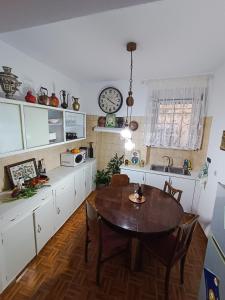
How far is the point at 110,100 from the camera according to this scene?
3574mm

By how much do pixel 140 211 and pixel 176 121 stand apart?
2.09 meters

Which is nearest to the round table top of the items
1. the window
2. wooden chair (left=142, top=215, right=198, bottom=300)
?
wooden chair (left=142, top=215, right=198, bottom=300)

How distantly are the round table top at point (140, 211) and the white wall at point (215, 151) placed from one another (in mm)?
770

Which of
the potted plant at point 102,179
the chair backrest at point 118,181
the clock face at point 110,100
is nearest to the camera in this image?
the chair backrest at point 118,181

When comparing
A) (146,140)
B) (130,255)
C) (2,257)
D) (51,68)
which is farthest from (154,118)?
(2,257)

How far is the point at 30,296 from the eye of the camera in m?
1.59

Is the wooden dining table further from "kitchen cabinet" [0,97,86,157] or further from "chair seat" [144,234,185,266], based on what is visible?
"kitchen cabinet" [0,97,86,157]

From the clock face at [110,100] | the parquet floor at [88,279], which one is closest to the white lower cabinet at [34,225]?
the parquet floor at [88,279]

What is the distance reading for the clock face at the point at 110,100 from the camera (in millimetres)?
3492

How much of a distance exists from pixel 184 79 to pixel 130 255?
309 centimetres

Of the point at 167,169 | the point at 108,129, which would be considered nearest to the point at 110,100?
the point at 108,129

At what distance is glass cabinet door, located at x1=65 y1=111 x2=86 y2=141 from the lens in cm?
304

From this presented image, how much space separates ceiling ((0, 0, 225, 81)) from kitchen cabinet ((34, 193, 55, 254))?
1.97 m

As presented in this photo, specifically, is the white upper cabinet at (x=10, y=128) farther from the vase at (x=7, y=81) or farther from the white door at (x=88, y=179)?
the white door at (x=88, y=179)
